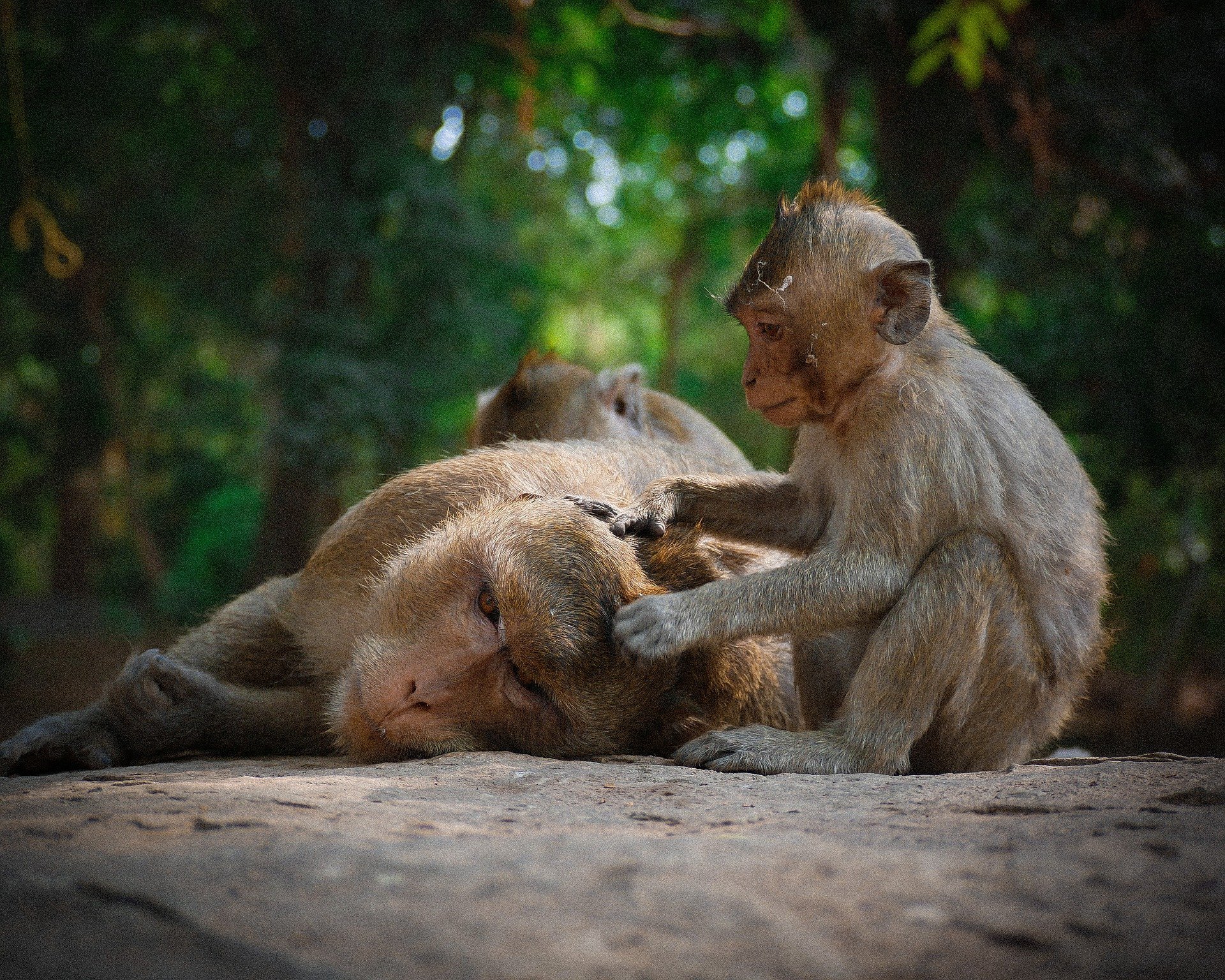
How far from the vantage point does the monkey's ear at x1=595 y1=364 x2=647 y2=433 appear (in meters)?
5.91

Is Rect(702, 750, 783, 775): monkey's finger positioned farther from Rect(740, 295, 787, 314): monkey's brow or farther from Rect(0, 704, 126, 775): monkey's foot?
Rect(0, 704, 126, 775): monkey's foot

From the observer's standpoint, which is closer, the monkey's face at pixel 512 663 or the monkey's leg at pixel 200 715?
the monkey's face at pixel 512 663

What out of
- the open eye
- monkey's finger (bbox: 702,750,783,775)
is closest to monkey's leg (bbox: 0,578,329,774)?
monkey's finger (bbox: 702,750,783,775)

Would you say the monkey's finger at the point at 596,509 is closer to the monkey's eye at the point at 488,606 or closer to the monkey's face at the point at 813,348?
the monkey's eye at the point at 488,606

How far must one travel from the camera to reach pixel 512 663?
3.14 meters

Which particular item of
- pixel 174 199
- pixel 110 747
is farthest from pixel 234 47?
pixel 110 747

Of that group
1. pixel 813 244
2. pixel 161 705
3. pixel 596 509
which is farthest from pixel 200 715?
pixel 813 244

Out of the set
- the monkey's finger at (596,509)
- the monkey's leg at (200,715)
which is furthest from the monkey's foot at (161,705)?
the monkey's finger at (596,509)

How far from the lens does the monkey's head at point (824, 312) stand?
3.56 metres

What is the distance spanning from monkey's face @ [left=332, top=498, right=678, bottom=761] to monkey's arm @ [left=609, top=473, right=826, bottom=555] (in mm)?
513

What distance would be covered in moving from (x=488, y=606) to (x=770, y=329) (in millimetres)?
1310

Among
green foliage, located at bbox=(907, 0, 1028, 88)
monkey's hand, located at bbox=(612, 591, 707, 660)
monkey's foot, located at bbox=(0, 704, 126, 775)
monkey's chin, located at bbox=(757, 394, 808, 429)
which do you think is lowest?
monkey's foot, located at bbox=(0, 704, 126, 775)

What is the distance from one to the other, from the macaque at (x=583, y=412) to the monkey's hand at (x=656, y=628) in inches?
100

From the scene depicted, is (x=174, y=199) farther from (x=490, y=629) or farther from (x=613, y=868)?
(x=613, y=868)
